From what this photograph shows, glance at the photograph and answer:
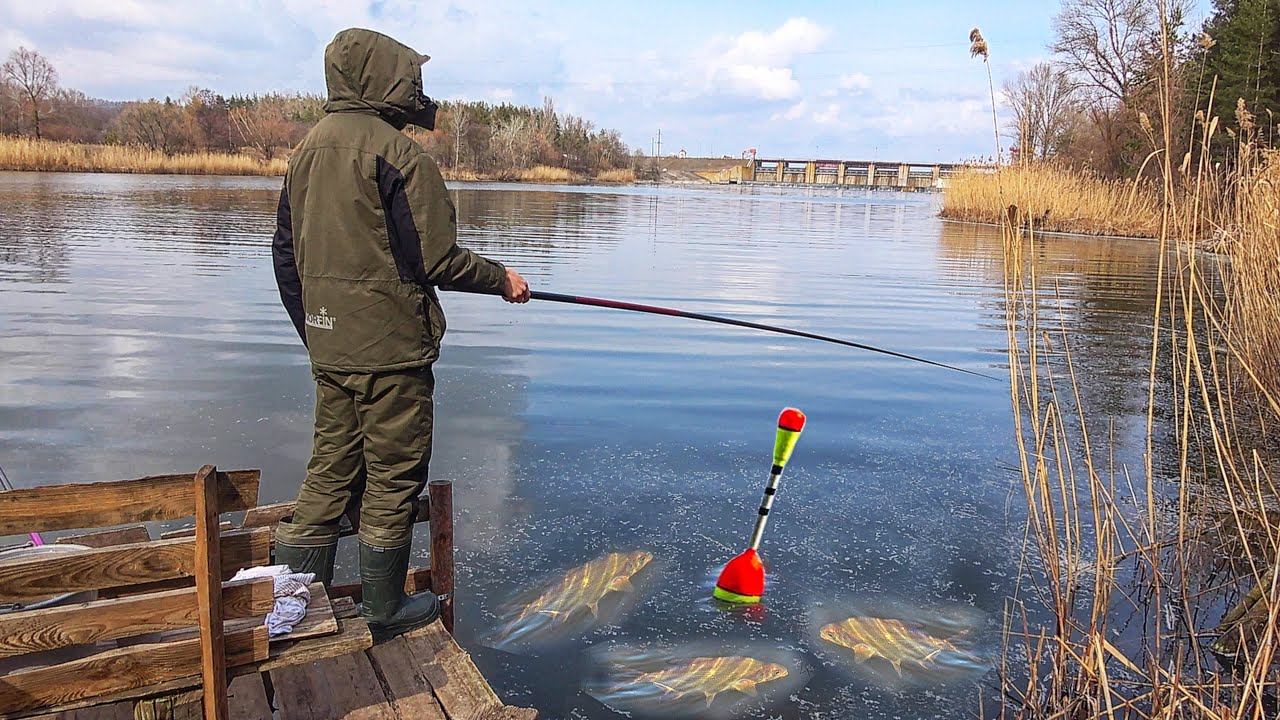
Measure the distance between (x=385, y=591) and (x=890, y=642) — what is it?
1.98 meters

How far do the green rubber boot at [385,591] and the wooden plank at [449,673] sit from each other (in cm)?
6

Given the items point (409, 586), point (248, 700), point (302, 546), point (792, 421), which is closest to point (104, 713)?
point (248, 700)

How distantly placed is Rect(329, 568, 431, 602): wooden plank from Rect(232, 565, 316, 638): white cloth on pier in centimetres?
70

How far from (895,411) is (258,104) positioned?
2938 inches

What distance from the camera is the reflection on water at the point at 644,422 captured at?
4.16m

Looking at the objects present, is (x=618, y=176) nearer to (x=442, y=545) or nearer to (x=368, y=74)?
(x=442, y=545)

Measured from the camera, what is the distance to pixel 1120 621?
411 cm

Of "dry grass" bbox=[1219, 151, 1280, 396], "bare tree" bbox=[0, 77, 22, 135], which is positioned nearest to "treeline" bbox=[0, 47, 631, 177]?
"bare tree" bbox=[0, 77, 22, 135]

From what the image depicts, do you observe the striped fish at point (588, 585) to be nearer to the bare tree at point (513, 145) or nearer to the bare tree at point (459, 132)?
the bare tree at point (459, 132)

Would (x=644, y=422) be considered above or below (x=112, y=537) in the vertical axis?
below

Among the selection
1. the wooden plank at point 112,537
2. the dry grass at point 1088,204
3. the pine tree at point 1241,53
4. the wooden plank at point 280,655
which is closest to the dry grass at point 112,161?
the dry grass at point 1088,204

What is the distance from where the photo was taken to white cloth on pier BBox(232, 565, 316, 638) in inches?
95.2

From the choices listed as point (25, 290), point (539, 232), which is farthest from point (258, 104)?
point (25, 290)

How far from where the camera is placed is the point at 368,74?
297 centimetres
